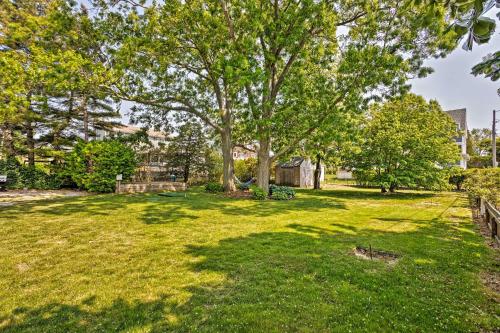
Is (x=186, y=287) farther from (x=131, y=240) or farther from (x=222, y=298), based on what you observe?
(x=131, y=240)

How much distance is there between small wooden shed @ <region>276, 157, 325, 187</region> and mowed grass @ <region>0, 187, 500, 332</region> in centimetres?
1828

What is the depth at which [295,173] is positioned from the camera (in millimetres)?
26125

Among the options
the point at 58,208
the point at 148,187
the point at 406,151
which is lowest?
the point at 58,208

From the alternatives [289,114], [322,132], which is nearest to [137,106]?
[289,114]

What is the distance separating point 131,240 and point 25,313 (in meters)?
2.88

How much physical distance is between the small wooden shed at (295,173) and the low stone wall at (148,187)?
40.5 feet

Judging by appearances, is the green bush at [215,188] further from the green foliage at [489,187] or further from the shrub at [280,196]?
the green foliage at [489,187]

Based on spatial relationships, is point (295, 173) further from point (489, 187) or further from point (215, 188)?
point (489, 187)

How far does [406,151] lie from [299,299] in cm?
1737

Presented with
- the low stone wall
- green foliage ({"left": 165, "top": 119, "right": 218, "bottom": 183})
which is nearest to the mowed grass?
Answer: the low stone wall

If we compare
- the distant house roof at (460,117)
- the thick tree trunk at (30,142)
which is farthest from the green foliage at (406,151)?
the thick tree trunk at (30,142)

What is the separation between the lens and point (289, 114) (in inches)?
516

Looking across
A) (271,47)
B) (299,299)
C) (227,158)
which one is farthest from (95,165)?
(299,299)

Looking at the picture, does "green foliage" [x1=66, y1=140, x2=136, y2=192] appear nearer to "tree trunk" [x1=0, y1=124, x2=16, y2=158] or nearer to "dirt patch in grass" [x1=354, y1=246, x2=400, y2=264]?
"tree trunk" [x1=0, y1=124, x2=16, y2=158]
